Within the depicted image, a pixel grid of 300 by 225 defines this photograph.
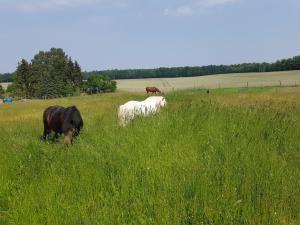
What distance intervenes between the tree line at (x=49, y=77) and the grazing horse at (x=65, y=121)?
89.2 meters

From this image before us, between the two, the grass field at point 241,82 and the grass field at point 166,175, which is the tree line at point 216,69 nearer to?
the grass field at point 241,82

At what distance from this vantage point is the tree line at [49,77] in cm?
10194

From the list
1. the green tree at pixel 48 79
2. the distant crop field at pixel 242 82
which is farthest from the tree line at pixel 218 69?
the green tree at pixel 48 79

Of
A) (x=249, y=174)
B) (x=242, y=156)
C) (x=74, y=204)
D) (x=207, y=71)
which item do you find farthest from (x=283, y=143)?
(x=207, y=71)

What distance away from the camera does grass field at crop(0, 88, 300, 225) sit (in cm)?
420

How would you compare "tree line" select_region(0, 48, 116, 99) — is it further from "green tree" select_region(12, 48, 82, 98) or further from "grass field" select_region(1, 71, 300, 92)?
"grass field" select_region(1, 71, 300, 92)

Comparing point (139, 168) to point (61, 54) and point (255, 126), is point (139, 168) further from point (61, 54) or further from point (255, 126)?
point (61, 54)

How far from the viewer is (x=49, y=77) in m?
104

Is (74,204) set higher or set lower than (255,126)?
lower

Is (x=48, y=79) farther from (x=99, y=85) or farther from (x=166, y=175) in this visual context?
(x=166, y=175)

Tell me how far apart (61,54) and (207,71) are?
76.7m

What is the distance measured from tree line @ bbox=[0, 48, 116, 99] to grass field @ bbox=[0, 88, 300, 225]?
96422 millimetres

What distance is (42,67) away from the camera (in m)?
113

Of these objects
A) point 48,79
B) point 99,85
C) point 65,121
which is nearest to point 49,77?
point 48,79
